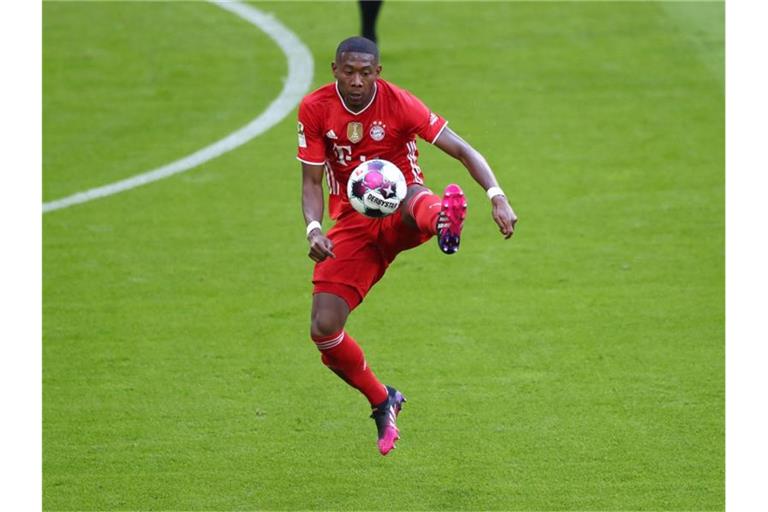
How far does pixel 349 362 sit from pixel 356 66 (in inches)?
88.7

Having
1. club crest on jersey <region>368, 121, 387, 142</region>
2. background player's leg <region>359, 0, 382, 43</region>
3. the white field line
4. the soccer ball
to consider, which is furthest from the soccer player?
background player's leg <region>359, 0, 382, 43</region>

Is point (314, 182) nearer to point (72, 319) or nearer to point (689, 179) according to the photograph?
point (72, 319)

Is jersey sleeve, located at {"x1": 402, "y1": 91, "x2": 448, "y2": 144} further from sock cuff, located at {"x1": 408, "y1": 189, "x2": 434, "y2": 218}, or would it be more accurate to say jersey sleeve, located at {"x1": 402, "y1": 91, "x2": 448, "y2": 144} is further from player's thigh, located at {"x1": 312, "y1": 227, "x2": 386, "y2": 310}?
player's thigh, located at {"x1": 312, "y1": 227, "x2": 386, "y2": 310}

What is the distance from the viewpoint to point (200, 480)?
454 inches

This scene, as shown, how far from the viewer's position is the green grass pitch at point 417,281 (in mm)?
11727

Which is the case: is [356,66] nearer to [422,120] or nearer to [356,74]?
[356,74]

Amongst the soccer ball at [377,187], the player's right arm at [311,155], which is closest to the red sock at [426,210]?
the soccer ball at [377,187]

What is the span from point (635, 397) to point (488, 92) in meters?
9.16

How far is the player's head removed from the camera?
950 cm

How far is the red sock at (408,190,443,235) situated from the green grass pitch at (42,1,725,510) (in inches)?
111

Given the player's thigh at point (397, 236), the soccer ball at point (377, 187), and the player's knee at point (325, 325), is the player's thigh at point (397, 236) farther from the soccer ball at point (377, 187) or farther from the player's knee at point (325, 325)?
the player's knee at point (325, 325)

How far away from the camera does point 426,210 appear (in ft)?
30.7

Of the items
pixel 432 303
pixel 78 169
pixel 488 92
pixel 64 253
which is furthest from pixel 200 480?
pixel 488 92

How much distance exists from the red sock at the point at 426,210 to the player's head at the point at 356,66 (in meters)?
0.85
